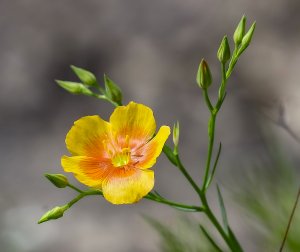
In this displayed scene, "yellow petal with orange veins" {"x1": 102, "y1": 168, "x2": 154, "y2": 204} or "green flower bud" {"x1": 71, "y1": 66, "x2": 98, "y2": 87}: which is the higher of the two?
"green flower bud" {"x1": 71, "y1": 66, "x2": 98, "y2": 87}

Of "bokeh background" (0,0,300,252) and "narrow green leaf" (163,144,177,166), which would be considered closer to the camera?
"narrow green leaf" (163,144,177,166)

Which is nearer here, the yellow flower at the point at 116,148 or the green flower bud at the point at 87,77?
the yellow flower at the point at 116,148

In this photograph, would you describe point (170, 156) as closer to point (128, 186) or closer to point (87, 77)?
point (128, 186)

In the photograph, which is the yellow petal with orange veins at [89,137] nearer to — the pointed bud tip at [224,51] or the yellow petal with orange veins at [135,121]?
the yellow petal with orange veins at [135,121]

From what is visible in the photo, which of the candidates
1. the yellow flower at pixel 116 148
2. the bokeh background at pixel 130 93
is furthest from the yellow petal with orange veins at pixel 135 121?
the bokeh background at pixel 130 93

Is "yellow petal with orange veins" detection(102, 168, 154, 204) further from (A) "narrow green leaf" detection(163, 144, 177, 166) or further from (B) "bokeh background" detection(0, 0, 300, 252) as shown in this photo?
(B) "bokeh background" detection(0, 0, 300, 252)

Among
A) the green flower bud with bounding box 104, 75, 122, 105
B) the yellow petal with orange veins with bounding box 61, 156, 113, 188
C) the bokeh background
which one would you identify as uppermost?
the green flower bud with bounding box 104, 75, 122, 105

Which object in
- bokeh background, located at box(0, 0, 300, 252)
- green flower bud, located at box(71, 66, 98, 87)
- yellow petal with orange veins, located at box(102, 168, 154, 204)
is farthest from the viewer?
bokeh background, located at box(0, 0, 300, 252)

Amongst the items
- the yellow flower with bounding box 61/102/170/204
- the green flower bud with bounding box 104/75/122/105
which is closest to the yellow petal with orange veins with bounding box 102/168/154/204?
the yellow flower with bounding box 61/102/170/204
